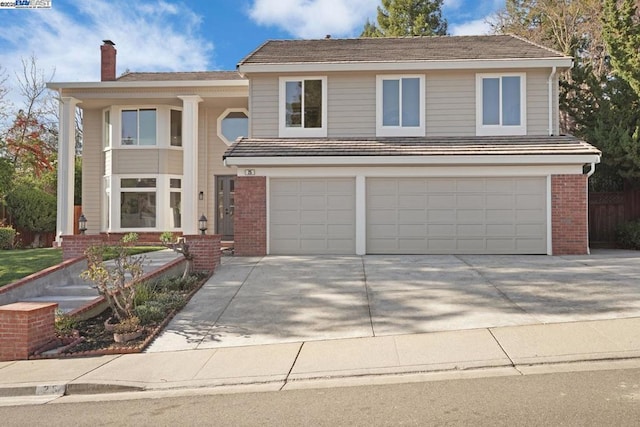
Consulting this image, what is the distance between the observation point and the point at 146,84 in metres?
17.5

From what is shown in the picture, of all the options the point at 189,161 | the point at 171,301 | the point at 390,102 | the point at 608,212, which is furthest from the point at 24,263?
→ the point at 608,212

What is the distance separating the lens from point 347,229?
578 inches

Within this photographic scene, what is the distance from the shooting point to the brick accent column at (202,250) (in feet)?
39.7

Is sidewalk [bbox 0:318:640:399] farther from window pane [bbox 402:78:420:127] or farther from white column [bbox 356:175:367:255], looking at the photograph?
window pane [bbox 402:78:420:127]

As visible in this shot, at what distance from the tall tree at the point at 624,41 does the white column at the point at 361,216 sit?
912 cm

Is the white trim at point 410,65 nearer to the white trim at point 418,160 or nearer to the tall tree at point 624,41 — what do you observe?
the tall tree at point 624,41

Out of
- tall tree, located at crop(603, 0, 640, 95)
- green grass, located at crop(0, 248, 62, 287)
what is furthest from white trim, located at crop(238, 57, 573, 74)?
green grass, located at crop(0, 248, 62, 287)

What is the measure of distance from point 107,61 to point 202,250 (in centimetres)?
1084

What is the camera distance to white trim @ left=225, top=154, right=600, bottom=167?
13953 mm

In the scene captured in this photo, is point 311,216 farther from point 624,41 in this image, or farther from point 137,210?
point 624,41

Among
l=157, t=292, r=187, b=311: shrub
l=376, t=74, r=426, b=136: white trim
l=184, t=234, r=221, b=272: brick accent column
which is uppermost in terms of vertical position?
l=376, t=74, r=426, b=136: white trim

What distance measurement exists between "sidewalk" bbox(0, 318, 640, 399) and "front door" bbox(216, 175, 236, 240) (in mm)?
11730

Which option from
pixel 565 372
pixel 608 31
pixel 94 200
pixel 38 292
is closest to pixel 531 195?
pixel 608 31

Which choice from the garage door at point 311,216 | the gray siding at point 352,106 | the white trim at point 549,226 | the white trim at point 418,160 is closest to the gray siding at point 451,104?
the gray siding at point 352,106
